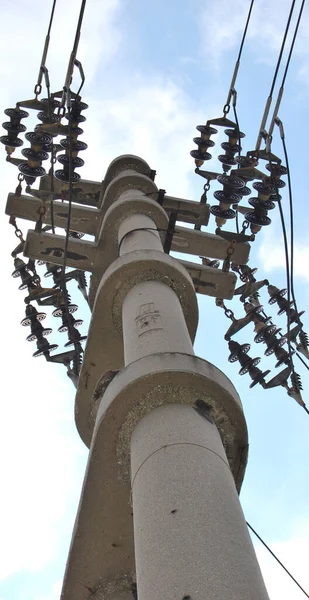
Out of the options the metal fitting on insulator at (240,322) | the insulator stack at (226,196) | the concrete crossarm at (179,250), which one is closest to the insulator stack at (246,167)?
the insulator stack at (226,196)

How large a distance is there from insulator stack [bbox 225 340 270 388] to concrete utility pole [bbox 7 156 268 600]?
2.18 meters

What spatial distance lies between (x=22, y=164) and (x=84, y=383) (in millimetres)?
3744

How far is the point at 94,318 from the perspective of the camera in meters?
6.40

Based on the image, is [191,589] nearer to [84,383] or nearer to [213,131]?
[84,383]

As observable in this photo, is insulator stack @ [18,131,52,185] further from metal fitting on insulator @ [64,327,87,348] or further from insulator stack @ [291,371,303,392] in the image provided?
insulator stack @ [291,371,303,392]

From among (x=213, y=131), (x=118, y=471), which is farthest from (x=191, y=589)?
(x=213, y=131)

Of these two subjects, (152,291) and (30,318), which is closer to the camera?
(152,291)

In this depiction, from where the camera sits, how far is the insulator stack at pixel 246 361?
896cm

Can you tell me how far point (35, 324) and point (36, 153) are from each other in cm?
210

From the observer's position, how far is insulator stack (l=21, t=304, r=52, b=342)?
8.88 meters

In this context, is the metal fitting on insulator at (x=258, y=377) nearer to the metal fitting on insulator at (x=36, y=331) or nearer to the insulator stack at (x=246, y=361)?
the insulator stack at (x=246, y=361)

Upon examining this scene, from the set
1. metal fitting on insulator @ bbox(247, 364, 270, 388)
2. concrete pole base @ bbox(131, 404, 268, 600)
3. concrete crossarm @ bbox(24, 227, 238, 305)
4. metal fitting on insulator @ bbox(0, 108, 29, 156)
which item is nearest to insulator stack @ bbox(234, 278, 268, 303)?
→ concrete crossarm @ bbox(24, 227, 238, 305)

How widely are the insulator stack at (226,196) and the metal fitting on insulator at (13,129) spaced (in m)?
2.59

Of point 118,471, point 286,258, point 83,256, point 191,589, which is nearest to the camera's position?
point 191,589
